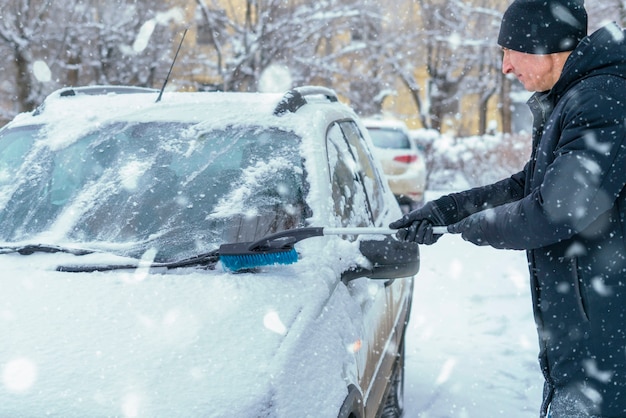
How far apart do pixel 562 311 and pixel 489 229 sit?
31 centimetres

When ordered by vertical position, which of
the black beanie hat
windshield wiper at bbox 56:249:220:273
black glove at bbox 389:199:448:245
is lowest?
windshield wiper at bbox 56:249:220:273

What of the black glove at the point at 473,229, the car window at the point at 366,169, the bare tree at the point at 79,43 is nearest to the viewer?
the black glove at the point at 473,229

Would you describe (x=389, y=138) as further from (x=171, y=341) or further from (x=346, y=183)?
(x=171, y=341)

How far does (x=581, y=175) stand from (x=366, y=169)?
2.15 metres

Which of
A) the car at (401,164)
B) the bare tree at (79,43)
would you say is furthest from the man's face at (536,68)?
the bare tree at (79,43)

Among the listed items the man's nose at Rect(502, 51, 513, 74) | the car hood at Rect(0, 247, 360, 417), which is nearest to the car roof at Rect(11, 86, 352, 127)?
the car hood at Rect(0, 247, 360, 417)

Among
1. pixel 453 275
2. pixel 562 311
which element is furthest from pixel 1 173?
pixel 453 275

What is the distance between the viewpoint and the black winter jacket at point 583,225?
1.93 metres

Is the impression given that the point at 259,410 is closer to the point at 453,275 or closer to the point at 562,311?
the point at 562,311

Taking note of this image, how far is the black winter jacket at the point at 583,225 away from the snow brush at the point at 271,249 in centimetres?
50

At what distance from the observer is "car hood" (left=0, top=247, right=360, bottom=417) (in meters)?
1.75

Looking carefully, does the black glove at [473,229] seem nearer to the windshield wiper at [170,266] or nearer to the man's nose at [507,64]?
the man's nose at [507,64]

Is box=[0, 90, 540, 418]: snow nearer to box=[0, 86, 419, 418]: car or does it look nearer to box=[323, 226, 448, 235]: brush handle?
box=[0, 86, 419, 418]: car

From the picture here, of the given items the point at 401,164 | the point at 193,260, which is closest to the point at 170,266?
the point at 193,260
